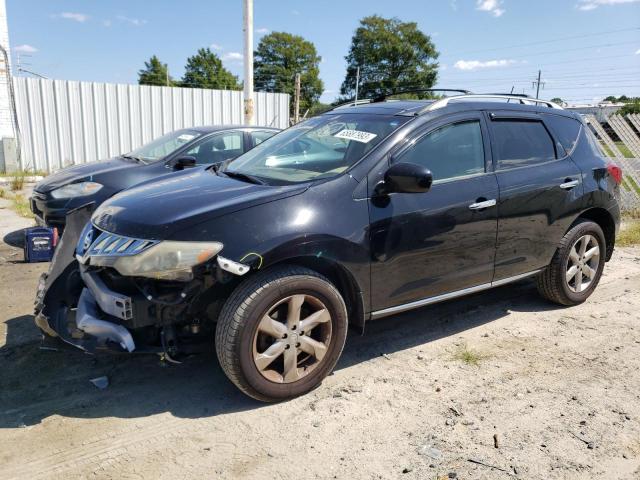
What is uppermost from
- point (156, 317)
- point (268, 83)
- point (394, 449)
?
point (268, 83)

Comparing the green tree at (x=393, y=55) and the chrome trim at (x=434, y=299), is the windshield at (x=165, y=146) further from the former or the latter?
the green tree at (x=393, y=55)

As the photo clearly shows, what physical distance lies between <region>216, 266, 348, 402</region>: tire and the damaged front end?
6.1 inches

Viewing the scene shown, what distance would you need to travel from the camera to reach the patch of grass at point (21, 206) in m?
8.27

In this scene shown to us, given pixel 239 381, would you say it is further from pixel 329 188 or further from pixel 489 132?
pixel 489 132

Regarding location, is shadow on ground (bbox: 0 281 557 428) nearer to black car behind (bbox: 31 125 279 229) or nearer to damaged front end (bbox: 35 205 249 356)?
damaged front end (bbox: 35 205 249 356)

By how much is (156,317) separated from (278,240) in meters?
0.78

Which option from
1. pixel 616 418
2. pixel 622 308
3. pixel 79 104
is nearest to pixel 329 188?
pixel 616 418

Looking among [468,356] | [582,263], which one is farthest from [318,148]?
[582,263]

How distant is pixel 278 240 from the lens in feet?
9.36

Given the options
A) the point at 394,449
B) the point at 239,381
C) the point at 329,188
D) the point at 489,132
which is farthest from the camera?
the point at 489,132

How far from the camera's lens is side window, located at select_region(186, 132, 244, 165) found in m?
6.80

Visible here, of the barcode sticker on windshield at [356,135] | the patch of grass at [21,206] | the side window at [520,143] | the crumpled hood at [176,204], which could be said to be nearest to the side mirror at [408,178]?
the barcode sticker on windshield at [356,135]

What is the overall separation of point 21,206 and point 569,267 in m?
8.51

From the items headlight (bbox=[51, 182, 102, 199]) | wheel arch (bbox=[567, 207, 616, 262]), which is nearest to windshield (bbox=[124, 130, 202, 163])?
headlight (bbox=[51, 182, 102, 199])
